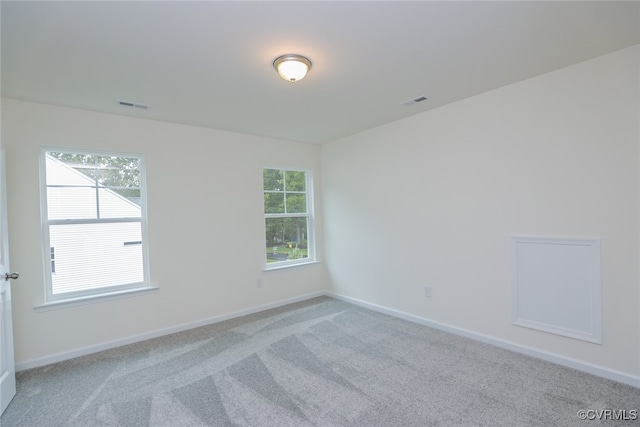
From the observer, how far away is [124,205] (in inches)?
131

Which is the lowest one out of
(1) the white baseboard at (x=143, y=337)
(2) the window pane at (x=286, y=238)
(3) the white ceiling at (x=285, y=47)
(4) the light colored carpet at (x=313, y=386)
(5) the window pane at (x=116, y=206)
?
(4) the light colored carpet at (x=313, y=386)

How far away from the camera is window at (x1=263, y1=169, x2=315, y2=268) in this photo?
4.49m

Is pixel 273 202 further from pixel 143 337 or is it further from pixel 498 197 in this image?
pixel 498 197

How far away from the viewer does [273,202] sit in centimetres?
Answer: 452

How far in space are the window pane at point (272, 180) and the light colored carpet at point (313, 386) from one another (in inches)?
82.4

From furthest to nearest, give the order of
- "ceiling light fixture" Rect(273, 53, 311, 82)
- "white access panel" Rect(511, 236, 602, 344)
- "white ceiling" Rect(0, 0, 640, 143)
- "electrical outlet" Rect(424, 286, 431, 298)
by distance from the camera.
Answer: "electrical outlet" Rect(424, 286, 431, 298) < "white access panel" Rect(511, 236, 602, 344) < "ceiling light fixture" Rect(273, 53, 311, 82) < "white ceiling" Rect(0, 0, 640, 143)

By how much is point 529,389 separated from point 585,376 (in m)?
0.54

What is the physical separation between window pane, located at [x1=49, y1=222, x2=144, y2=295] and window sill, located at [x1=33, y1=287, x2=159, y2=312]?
0.36ft

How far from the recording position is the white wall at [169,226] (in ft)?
9.14

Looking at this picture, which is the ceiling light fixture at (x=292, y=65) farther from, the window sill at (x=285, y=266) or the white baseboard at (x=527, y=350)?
the white baseboard at (x=527, y=350)

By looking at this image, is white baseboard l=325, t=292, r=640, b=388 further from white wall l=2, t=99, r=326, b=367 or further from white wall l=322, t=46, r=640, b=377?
white wall l=2, t=99, r=326, b=367

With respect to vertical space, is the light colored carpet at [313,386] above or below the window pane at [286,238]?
below

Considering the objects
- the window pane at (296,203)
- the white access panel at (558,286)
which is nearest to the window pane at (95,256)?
the window pane at (296,203)

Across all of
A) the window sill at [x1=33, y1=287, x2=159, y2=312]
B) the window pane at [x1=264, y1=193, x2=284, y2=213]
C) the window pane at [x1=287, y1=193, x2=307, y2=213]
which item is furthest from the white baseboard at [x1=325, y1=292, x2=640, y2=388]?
the window sill at [x1=33, y1=287, x2=159, y2=312]
